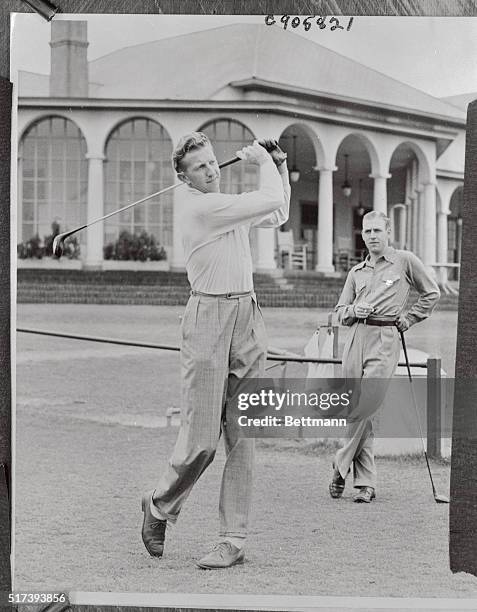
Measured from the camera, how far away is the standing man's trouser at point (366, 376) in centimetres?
424

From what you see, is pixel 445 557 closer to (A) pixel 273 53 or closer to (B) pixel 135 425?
(B) pixel 135 425

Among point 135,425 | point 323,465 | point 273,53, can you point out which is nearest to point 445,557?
point 323,465

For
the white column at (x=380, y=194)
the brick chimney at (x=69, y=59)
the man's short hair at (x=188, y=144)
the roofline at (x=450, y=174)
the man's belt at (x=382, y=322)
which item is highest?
the brick chimney at (x=69, y=59)

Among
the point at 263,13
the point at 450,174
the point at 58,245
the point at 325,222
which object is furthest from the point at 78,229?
the point at 450,174

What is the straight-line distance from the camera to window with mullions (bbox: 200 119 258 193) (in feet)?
13.6

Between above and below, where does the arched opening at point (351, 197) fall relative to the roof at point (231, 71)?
below

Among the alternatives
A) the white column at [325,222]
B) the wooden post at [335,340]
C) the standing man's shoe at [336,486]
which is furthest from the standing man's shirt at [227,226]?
the standing man's shoe at [336,486]

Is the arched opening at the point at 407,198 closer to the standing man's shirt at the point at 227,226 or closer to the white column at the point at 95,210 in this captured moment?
the standing man's shirt at the point at 227,226

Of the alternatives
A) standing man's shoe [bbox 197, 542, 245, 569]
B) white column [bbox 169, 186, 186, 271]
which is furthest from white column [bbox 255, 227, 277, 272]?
standing man's shoe [bbox 197, 542, 245, 569]

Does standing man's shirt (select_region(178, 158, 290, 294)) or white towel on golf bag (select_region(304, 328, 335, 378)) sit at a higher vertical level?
standing man's shirt (select_region(178, 158, 290, 294))

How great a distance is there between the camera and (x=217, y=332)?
4.12 m

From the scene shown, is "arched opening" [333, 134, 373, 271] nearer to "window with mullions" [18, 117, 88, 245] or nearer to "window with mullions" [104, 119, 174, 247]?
"window with mullions" [104, 119, 174, 247]

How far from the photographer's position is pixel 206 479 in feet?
13.9

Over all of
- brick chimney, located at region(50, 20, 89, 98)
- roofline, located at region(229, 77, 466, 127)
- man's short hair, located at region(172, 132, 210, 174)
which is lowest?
man's short hair, located at region(172, 132, 210, 174)
